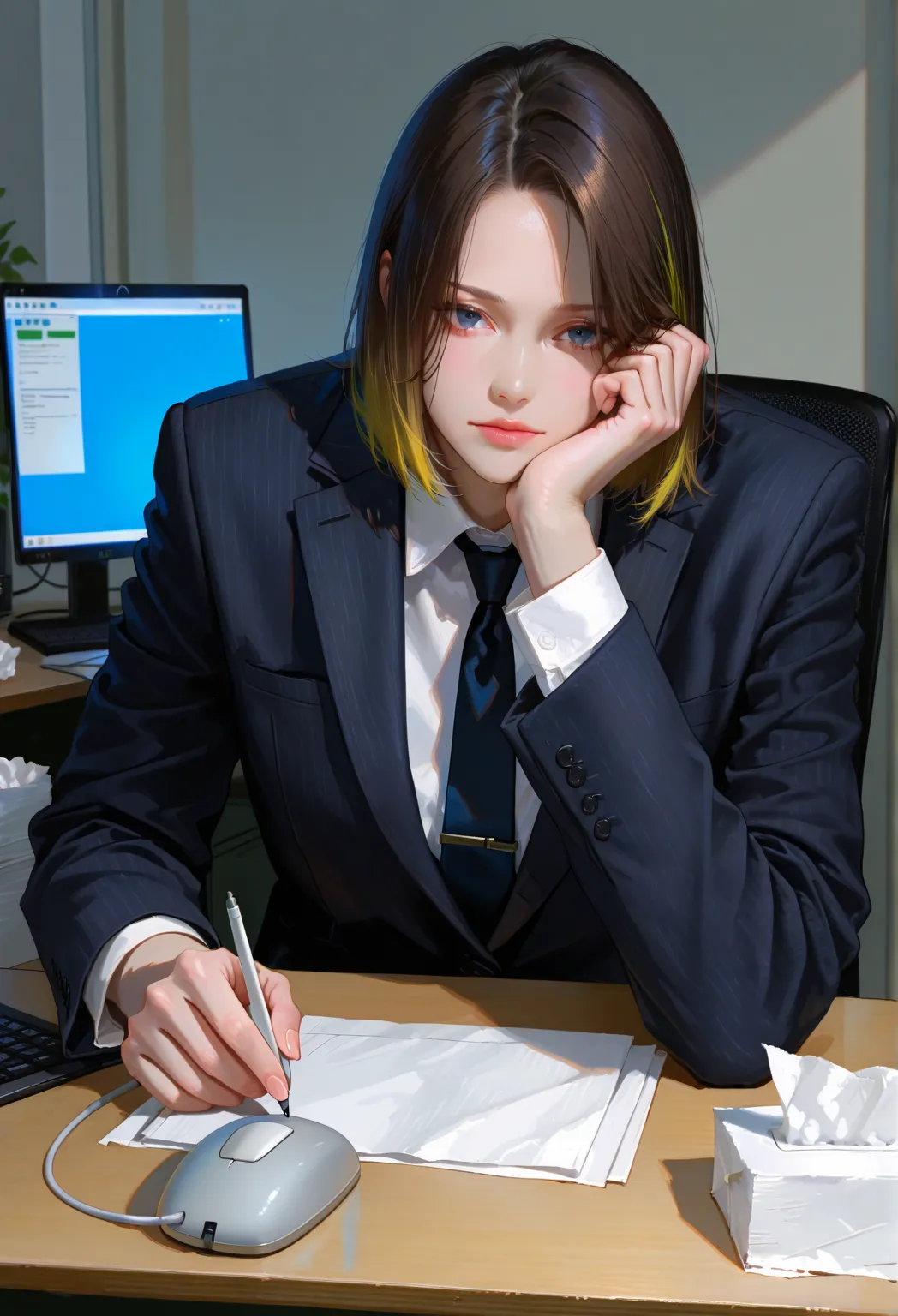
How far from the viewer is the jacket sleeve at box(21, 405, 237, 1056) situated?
1.07 meters

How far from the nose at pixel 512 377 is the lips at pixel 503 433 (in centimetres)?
2

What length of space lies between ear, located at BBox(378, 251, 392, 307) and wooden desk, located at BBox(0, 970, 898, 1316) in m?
0.70

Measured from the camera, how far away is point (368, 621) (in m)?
1.19

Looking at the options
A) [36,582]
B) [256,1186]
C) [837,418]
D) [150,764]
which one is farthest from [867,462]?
[36,582]

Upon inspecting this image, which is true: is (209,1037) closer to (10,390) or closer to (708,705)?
(708,705)

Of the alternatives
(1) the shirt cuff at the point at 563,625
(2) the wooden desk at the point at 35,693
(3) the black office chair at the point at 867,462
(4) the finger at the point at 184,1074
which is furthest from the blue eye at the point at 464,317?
(2) the wooden desk at the point at 35,693

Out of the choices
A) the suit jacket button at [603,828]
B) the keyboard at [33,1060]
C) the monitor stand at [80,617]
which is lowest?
the keyboard at [33,1060]

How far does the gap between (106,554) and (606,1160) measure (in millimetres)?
1757

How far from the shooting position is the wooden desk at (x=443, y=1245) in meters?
0.68

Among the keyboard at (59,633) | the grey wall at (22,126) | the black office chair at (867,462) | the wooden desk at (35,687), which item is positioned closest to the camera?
the black office chair at (867,462)

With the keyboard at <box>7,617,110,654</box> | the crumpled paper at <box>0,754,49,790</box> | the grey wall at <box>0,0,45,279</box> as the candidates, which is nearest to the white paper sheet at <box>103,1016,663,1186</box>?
the crumpled paper at <box>0,754,49,790</box>

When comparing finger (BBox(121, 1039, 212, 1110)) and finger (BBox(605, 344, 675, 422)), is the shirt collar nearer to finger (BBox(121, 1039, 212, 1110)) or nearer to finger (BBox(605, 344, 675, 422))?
finger (BBox(605, 344, 675, 422))

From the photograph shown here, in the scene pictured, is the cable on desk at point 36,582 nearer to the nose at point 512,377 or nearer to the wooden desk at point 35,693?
the wooden desk at point 35,693

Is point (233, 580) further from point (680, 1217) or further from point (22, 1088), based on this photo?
point (680, 1217)
